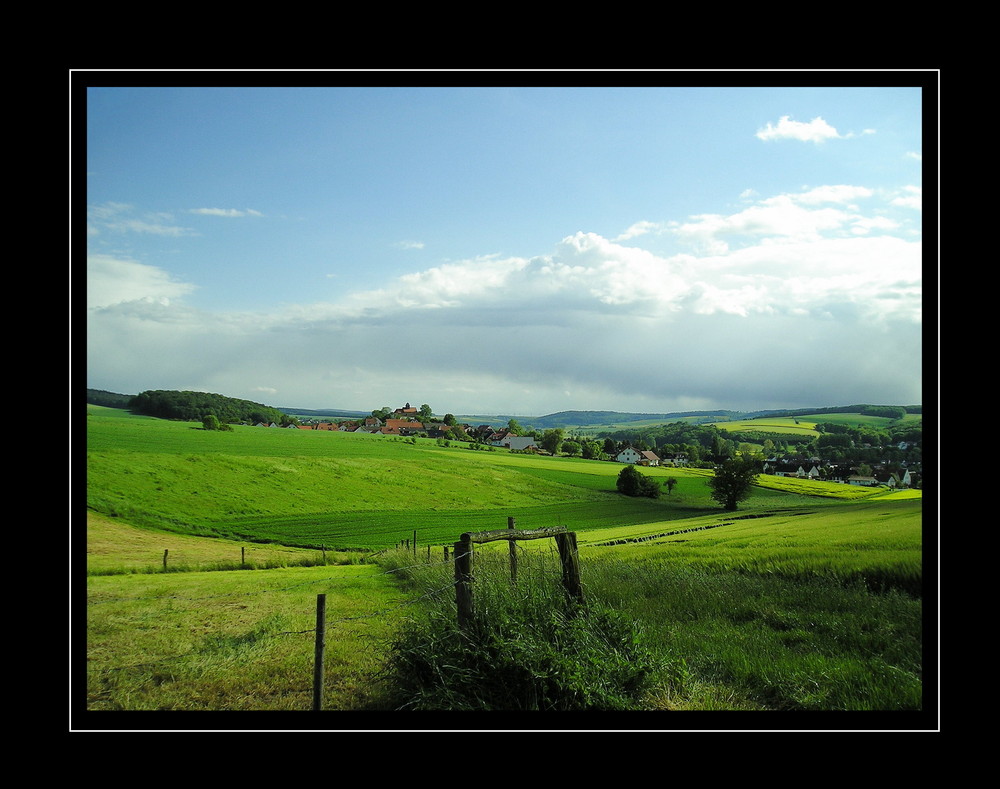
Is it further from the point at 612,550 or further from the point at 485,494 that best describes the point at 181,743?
the point at 485,494

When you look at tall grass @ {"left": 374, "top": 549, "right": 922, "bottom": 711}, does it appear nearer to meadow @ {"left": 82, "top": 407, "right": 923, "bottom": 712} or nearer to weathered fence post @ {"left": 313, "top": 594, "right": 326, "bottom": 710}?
meadow @ {"left": 82, "top": 407, "right": 923, "bottom": 712}

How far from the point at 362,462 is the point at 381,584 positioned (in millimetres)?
4188

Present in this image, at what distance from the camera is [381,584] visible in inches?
308

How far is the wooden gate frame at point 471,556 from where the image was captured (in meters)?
3.09

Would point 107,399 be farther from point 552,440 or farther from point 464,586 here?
point 552,440

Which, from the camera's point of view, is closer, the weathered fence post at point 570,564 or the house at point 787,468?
the weathered fence post at point 570,564

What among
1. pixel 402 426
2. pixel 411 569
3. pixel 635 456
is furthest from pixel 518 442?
pixel 411 569

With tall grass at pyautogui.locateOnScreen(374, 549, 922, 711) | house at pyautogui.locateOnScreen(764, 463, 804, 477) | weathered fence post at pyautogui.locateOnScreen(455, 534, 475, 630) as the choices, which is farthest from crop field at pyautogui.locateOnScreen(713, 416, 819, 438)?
weathered fence post at pyautogui.locateOnScreen(455, 534, 475, 630)

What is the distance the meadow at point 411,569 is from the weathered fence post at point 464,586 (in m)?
0.20

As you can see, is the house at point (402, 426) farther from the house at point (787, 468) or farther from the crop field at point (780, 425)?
the house at point (787, 468)

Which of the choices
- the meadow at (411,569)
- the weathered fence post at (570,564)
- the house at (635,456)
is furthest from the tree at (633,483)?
the weathered fence post at (570,564)

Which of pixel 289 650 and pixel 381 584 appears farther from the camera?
pixel 381 584
